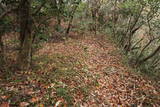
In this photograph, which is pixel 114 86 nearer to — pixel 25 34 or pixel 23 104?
pixel 23 104

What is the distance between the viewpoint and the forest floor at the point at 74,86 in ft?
14.8

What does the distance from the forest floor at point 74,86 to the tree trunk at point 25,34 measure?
434 mm

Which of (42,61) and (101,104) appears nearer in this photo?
(101,104)

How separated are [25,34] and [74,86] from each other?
2.69 metres

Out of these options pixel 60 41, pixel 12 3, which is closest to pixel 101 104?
pixel 12 3

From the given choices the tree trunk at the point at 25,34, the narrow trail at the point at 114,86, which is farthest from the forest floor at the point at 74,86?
the tree trunk at the point at 25,34

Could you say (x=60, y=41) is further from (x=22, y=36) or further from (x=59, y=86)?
(x=59, y=86)

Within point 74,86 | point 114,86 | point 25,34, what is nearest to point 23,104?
point 74,86

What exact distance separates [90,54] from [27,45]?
4.90 m

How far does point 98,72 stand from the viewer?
7535 millimetres

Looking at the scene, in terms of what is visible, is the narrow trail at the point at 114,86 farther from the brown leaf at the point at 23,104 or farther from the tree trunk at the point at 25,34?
the tree trunk at the point at 25,34

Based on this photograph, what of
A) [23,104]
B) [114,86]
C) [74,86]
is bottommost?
[114,86]

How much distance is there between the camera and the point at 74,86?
5.59m

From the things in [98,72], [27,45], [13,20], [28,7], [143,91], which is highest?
[28,7]
